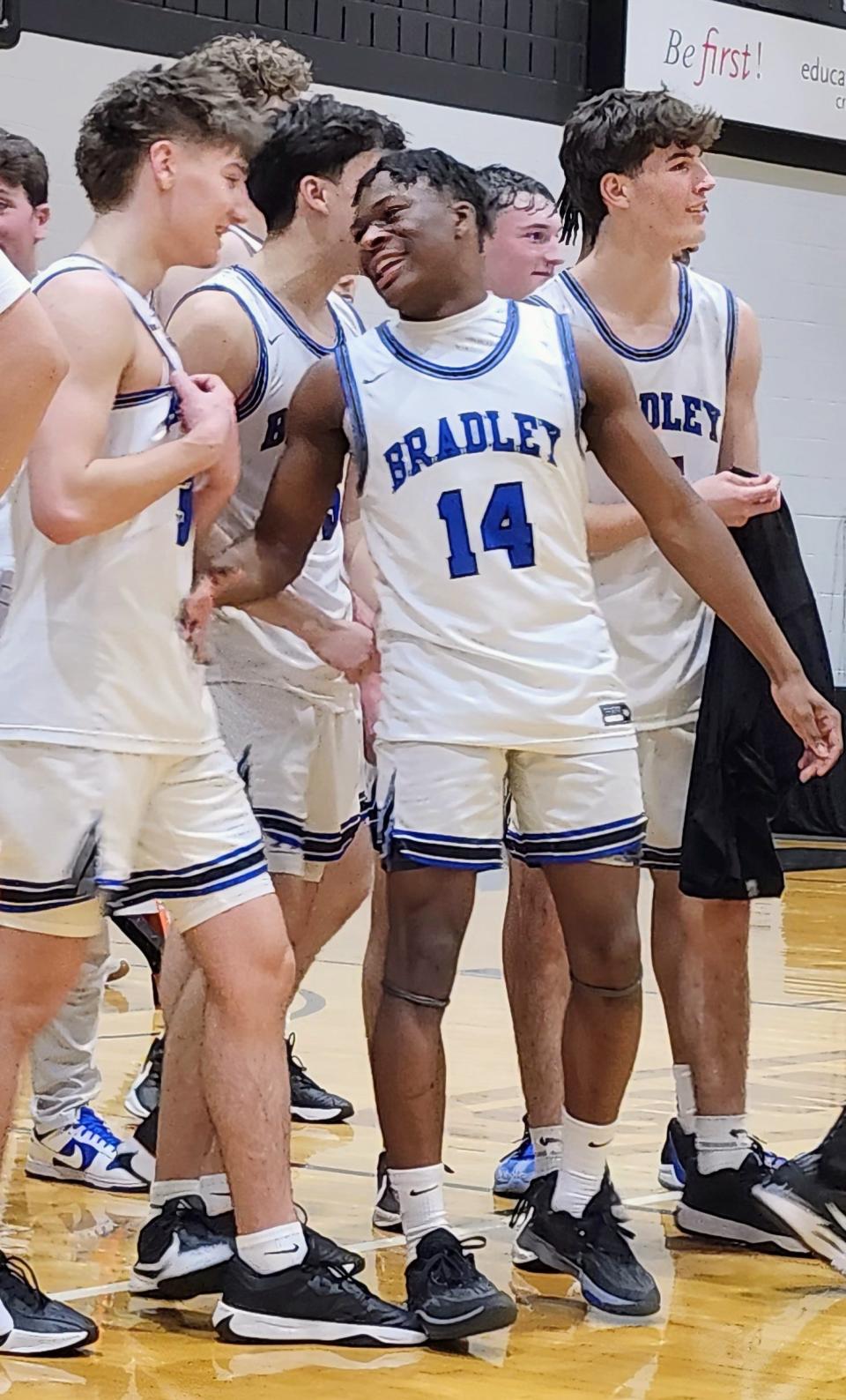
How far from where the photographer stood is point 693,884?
3.94 meters

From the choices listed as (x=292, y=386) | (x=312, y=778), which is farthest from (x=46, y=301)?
(x=312, y=778)

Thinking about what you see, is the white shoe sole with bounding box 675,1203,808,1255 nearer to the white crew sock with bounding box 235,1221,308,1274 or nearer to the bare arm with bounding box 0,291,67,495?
the white crew sock with bounding box 235,1221,308,1274

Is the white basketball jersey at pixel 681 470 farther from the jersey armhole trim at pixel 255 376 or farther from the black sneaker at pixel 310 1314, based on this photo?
the black sneaker at pixel 310 1314

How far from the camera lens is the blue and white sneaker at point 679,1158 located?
400 cm

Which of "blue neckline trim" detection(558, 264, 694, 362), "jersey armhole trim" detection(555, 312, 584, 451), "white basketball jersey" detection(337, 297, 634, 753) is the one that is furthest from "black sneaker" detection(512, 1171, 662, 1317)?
"blue neckline trim" detection(558, 264, 694, 362)

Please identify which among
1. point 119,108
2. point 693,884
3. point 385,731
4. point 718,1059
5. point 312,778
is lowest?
A: point 718,1059

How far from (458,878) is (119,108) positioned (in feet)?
4.04

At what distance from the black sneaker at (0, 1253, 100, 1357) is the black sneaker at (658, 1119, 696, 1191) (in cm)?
129

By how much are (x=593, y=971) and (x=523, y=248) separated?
1822mm

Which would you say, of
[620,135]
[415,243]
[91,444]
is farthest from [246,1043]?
[620,135]

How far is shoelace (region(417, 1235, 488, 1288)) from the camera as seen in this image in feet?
10.4

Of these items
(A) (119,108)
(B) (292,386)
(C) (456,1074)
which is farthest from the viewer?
(C) (456,1074)

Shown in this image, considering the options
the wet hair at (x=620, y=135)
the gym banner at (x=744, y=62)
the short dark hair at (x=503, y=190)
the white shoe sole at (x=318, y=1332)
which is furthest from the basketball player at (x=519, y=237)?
the gym banner at (x=744, y=62)

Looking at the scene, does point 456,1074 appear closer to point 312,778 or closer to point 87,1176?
point 87,1176
